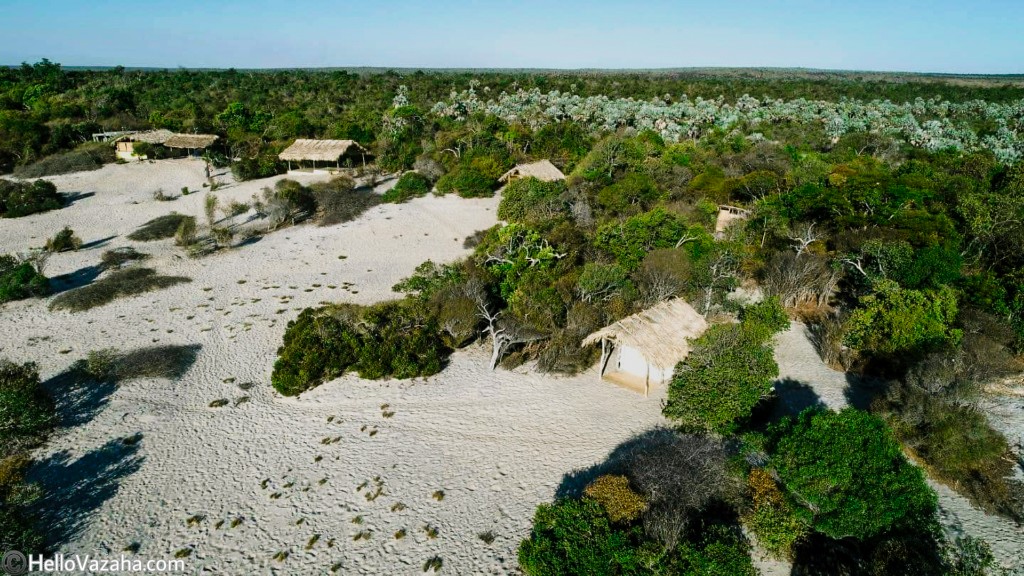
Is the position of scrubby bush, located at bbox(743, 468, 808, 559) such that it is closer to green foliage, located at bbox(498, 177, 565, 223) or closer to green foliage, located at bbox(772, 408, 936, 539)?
green foliage, located at bbox(772, 408, 936, 539)

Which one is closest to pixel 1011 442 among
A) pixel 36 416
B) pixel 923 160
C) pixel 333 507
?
pixel 333 507

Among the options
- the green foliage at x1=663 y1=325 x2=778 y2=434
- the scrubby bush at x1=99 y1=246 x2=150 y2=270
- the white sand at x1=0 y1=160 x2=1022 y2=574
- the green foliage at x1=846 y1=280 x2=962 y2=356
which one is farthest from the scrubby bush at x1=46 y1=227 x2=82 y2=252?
the green foliage at x1=846 y1=280 x2=962 y2=356

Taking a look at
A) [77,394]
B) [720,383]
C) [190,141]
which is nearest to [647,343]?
[720,383]

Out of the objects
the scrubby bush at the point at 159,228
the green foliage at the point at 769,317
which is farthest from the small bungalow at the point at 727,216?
the scrubby bush at the point at 159,228

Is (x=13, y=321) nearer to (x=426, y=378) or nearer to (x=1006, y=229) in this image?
(x=426, y=378)

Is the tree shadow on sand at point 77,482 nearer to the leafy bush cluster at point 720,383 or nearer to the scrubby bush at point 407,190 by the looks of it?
the leafy bush cluster at point 720,383

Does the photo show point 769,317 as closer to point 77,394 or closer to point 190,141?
point 77,394
